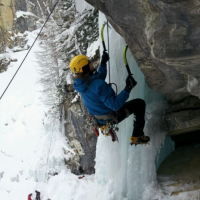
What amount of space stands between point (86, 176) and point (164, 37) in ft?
22.8

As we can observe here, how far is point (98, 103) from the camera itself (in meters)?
2.48

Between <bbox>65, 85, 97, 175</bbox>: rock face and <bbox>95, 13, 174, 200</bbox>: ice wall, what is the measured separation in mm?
4116

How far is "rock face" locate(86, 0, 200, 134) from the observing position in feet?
4.80

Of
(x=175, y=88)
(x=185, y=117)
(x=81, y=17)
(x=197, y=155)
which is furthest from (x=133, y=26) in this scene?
(x=81, y=17)

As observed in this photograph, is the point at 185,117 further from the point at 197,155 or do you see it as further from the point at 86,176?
the point at 86,176

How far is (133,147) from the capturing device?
3.00 metres

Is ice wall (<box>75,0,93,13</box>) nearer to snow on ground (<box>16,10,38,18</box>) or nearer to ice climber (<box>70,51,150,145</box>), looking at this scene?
ice climber (<box>70,51,150,145</box>)

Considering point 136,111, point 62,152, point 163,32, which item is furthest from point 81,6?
point 163,32

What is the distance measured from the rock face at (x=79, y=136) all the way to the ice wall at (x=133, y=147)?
412 centimetres

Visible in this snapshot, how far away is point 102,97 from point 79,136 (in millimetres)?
5638

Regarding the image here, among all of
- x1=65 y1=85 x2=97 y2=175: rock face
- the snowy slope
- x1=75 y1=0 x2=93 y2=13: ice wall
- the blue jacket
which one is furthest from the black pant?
x1=75 y1=0 x2=93 y2=13: ice wall

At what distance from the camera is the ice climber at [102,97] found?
2266 mm

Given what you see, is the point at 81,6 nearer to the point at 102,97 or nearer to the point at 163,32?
the point at 102,97

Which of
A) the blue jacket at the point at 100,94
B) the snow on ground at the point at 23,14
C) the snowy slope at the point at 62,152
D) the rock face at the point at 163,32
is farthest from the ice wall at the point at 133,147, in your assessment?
the snow on ground at the point at 23,14
